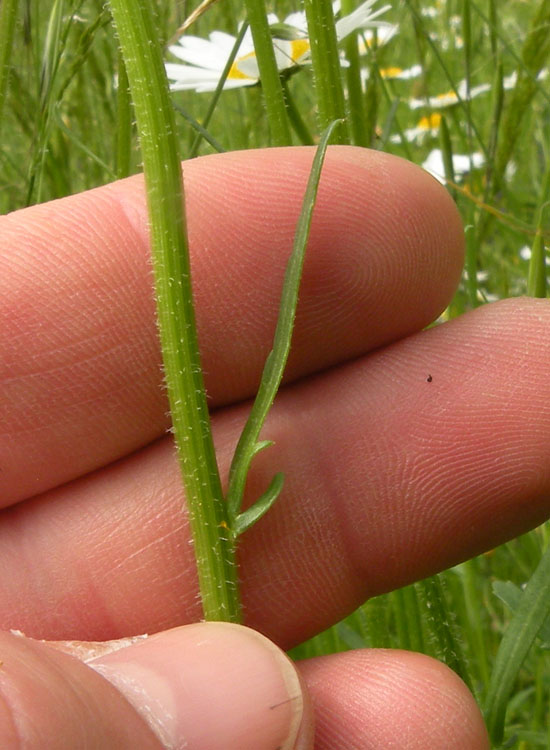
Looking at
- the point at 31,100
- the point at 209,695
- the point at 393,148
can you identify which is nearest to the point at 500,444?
the point at 209,695

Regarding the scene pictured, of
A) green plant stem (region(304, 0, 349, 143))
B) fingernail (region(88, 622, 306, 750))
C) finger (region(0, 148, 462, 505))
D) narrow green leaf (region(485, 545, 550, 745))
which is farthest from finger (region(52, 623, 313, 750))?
green plant stem (region(304, 0, 349, 143))

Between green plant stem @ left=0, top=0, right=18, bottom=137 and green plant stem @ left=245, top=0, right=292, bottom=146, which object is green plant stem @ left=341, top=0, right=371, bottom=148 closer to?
green plant stem @ left=245, top=0, right=292, bottom=146

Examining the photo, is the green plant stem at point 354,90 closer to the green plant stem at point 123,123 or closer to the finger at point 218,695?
the green plant stem at point 123,123

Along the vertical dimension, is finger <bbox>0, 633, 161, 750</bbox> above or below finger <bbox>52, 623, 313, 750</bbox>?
above

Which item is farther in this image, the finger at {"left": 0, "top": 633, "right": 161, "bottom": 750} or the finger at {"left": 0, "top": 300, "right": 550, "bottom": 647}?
the finger at {"left": 0, "top": 300, "right": 550, "bottom": 647}

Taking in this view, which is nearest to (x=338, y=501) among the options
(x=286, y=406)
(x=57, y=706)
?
(x=286, y=406)

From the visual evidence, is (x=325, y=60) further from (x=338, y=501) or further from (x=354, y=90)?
(x=338, y=501)
